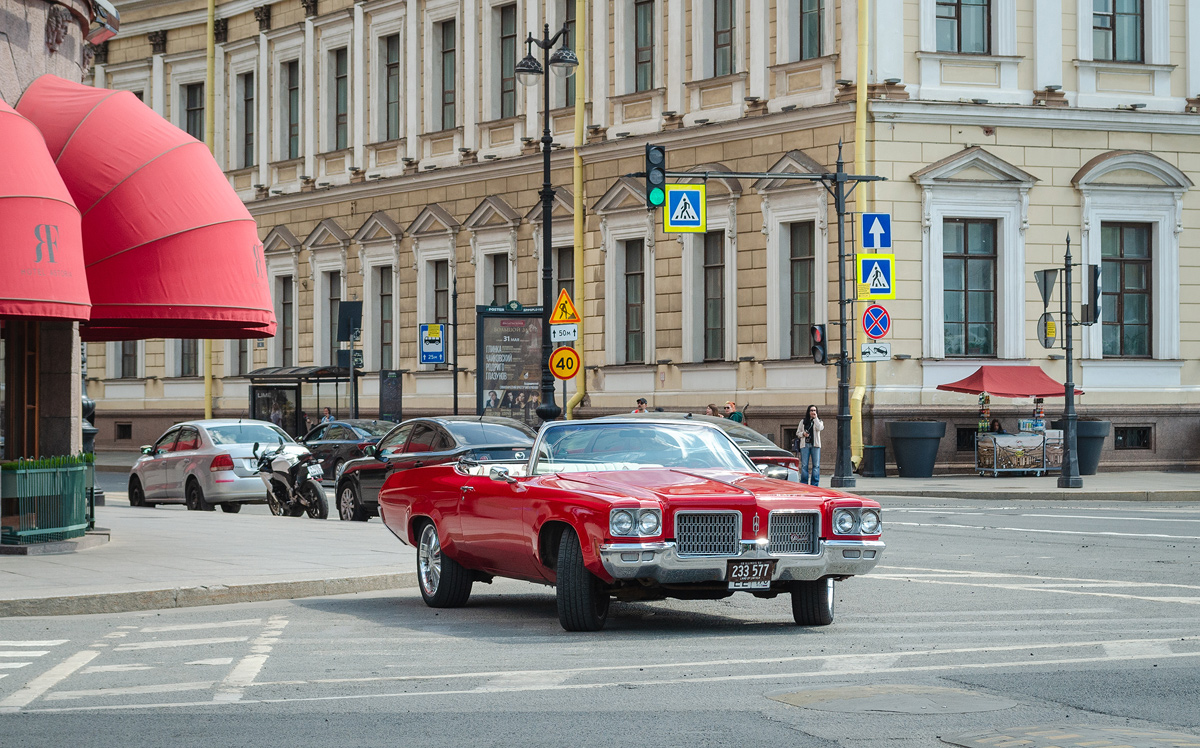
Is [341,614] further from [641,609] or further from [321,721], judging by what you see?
[321,721]

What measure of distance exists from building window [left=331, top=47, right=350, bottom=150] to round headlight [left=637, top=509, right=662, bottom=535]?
132 ft

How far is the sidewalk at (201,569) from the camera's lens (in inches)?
543

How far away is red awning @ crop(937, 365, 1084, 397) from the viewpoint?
113 feet

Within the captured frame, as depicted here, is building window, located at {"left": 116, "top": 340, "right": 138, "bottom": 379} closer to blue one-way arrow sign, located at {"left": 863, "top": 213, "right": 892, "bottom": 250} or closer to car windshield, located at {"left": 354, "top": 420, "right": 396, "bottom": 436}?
car windshield, located at {"left": 354, "top": 420, "right": 396, "bottom": 436}

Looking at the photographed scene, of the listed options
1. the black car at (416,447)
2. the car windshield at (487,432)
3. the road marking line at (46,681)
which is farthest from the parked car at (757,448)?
the road marking line at (46,681)

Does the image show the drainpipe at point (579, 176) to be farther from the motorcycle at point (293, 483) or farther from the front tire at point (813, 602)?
the front tire at point (813, 602)

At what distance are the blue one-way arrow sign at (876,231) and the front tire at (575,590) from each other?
881 inches

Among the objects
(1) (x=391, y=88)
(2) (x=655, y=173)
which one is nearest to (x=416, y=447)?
(2) (x=655, y=173)

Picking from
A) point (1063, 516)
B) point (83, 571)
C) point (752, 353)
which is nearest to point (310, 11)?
point (752, 353)

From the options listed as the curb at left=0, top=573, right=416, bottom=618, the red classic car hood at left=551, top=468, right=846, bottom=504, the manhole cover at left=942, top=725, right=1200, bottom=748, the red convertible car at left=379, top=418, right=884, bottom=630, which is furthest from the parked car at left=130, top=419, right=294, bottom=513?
the manhole cover at left=942, top=725, right=1200, bottom=748

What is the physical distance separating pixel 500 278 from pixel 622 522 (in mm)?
34127

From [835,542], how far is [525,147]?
32936 millimetres

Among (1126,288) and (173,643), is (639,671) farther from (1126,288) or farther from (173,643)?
(1126,288)

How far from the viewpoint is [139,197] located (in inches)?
671
